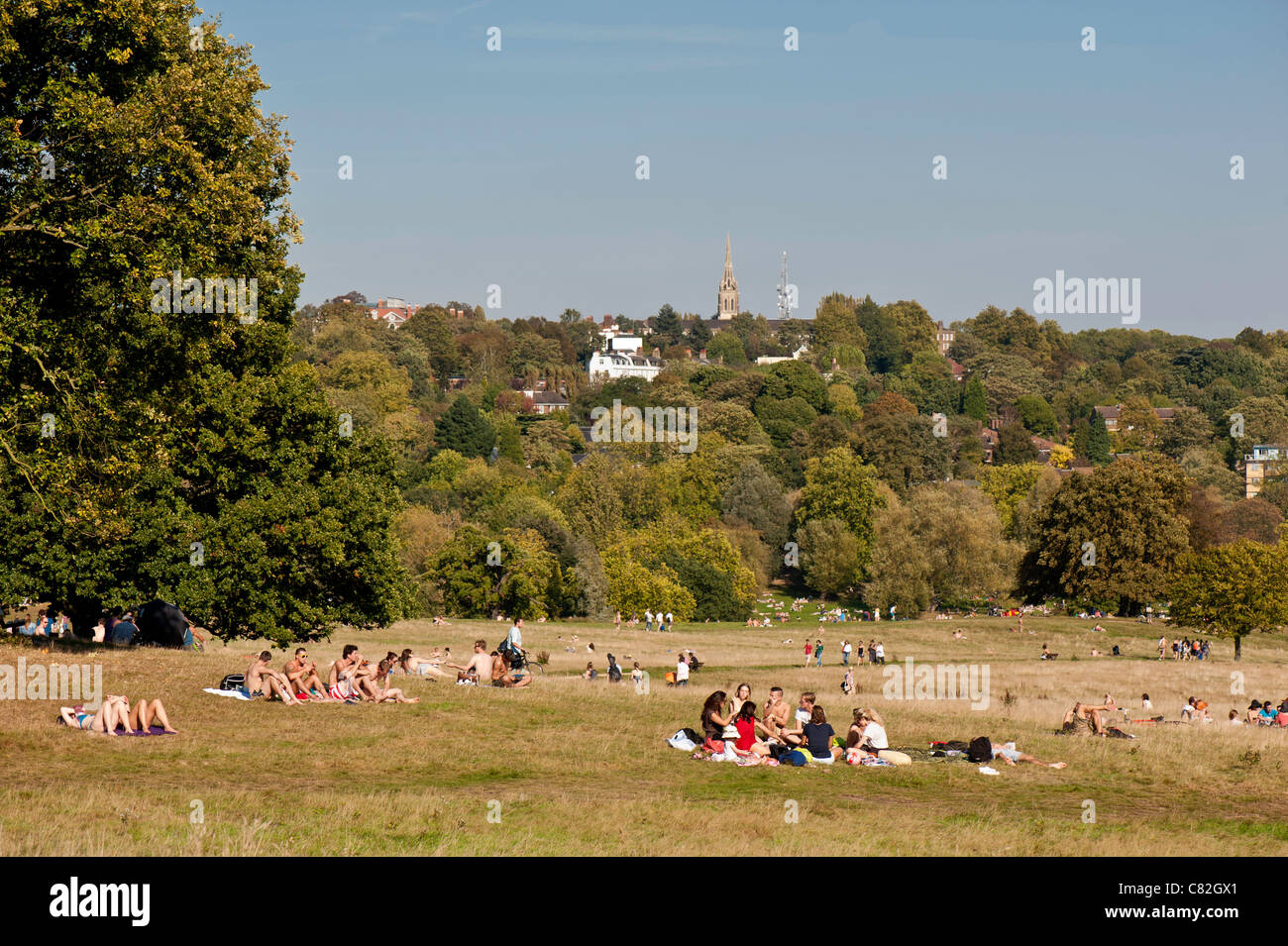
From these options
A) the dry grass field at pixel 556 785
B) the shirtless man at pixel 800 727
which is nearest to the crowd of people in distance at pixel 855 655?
the dry grass field at pixel 556 785

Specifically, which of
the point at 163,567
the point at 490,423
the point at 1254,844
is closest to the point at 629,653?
the point at 163,567

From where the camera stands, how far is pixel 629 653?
56.6 metres

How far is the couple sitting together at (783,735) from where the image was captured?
21641 millimetres

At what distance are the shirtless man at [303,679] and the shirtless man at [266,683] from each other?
31 cm

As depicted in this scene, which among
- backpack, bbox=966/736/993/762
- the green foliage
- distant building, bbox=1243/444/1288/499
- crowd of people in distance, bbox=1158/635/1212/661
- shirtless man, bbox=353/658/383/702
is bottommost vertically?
crowd of people in distance, bbox=1158/635/1212/661

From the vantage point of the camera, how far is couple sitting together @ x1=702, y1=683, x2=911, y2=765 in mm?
21641

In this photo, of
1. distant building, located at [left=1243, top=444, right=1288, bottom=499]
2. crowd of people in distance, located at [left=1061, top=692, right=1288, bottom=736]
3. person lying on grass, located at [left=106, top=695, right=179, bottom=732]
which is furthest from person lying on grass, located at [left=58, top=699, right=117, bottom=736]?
distant building, located at [left=1243, top=444, right=1288, bottom=499]

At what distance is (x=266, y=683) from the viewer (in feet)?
81.1

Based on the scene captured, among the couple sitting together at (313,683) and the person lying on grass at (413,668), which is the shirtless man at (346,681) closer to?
the couple sitting together at (313,683)

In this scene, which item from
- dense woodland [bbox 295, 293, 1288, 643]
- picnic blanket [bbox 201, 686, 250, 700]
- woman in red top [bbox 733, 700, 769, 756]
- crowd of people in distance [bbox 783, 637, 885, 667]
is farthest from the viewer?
dense woodland [bbox 295, 293, 1288, 643]

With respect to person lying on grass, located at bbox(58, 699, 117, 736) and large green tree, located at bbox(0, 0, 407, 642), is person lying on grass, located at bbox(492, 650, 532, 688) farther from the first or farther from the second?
person lying on grass, located at bbox(58, 699, 117, 736)

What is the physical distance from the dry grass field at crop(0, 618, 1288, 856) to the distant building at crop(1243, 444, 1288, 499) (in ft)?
492

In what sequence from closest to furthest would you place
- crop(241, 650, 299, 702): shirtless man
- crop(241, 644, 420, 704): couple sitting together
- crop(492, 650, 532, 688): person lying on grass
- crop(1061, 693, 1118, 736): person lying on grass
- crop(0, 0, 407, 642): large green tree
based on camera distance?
1. crop(0, 0, 407, 642): large green tree
2. crop(241, 650, 299, 702): shirtless man
3. crop(241, 644, 420, 704): couple sitting together
4. crop(1061, 693, 1118, 736): person lying on grass
5. crop(492, 650, 532, 688): person lying on grass
